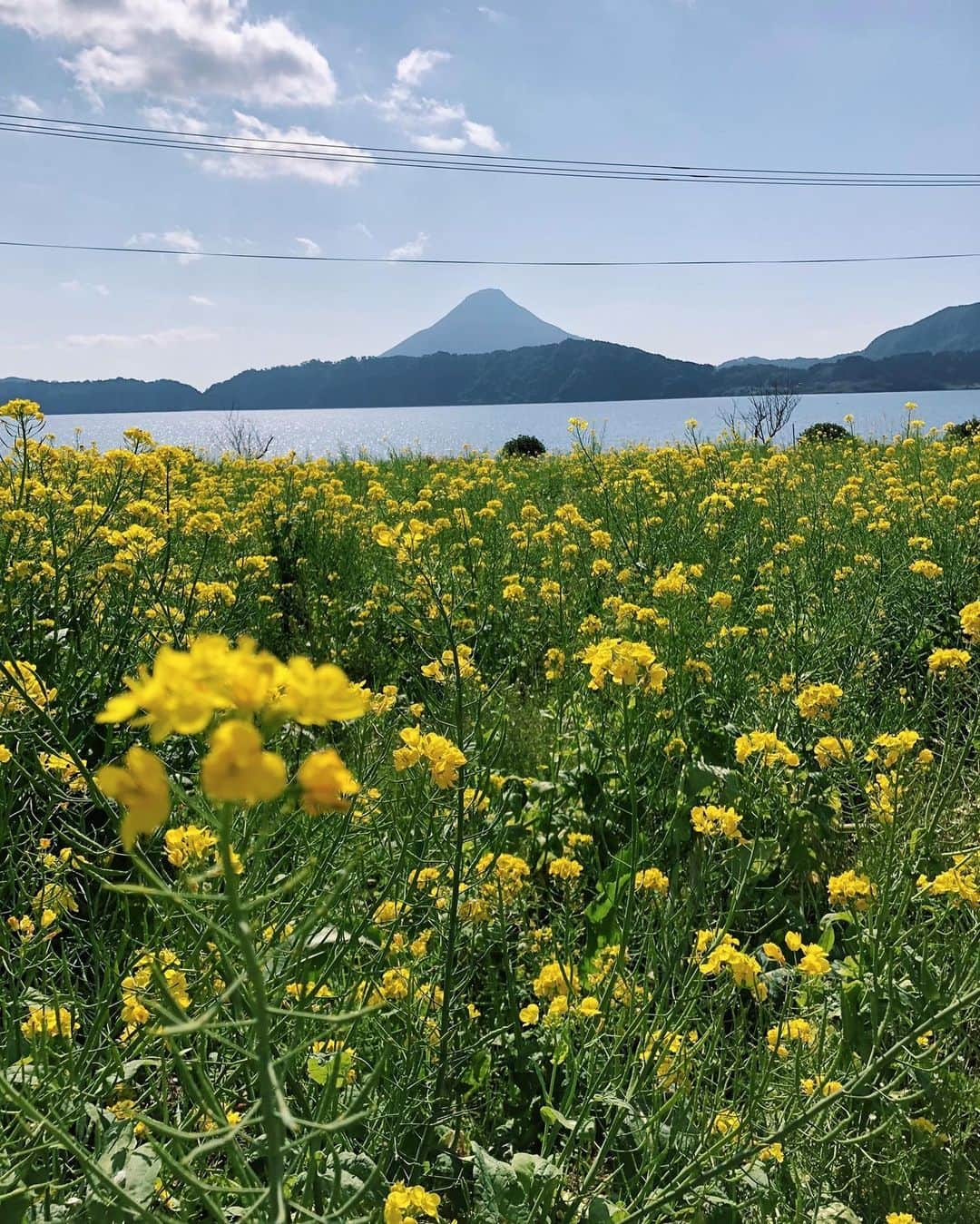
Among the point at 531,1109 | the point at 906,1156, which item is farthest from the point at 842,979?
the point at 531,1109

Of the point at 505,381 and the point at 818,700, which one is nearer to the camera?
the point at 818,700

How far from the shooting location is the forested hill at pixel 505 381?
4067 inches

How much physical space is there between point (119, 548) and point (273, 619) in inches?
61.2

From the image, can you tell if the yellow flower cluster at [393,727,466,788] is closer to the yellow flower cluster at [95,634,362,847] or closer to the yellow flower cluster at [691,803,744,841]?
the yellow flower cluster at [691,803,744,841]

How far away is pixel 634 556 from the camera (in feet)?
14.4

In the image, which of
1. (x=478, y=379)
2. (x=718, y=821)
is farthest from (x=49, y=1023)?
(x=478, y=379)

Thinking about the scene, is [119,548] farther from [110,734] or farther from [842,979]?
[842,979]

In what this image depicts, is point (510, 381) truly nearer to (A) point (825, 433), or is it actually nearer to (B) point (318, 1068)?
(A) point (825, 433)

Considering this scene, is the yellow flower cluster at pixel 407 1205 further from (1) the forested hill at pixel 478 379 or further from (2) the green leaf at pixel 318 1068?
(1) the forested hill at pixel 478 379

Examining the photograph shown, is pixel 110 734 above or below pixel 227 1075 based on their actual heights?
above

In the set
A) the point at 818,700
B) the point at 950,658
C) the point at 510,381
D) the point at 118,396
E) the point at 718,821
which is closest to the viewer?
the point at 718,821

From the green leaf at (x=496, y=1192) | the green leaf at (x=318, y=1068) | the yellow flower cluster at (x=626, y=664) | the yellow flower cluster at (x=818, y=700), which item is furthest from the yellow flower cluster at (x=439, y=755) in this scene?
the yellow flower cluster at (x=818, y=700)

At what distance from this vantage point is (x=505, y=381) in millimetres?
137750

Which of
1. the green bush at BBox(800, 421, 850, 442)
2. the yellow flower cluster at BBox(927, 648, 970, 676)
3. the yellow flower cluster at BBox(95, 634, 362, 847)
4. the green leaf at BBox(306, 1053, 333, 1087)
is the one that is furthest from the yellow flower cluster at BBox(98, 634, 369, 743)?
the green bush at BBox(800, 421, 850, 442)
